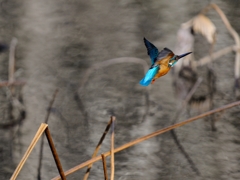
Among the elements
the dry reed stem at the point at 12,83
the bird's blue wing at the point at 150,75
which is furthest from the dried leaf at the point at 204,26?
the bird's blue wing at the point at 150,75

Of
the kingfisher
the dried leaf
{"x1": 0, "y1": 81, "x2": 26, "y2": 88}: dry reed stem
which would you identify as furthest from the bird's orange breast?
{"x1": 0, "y1": 81, "x2": 26, "y2": 88}: dry reed stem

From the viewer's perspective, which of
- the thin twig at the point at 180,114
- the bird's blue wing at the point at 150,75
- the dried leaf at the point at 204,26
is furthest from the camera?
the thin twig at the point at 180,114

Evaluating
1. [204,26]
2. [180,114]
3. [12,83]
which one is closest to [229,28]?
[204,26]

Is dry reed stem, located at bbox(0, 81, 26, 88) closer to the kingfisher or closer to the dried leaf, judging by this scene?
the dried leaf

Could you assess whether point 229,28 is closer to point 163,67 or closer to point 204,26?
point 204,26

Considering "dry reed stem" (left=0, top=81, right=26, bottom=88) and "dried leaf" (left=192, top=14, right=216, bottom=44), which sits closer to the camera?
"dried leaf" (left=192, top=14, right=216, bottom=44)

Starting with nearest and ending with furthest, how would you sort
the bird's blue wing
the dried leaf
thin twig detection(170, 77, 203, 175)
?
the bird's blue wing, the dried leaf, thin twig detection(170, 77, 203, 175)

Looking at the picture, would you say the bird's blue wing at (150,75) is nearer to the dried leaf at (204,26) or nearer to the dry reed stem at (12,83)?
the dried leaf at (204,26)

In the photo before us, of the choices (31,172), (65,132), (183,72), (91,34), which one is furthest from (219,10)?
(31,172)
